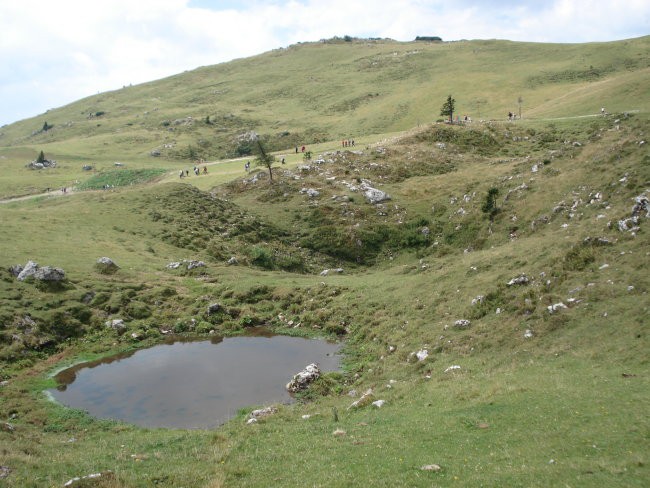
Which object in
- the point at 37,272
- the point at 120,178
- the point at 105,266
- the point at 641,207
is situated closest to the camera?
the point at 641,207

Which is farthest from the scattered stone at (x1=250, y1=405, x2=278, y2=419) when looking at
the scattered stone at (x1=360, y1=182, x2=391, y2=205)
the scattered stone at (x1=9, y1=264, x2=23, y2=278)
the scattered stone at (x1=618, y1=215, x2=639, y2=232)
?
the scattered stone at (x1=360, y1=182, x2=391, y2=205)

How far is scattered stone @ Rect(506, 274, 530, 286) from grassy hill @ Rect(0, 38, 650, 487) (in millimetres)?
132

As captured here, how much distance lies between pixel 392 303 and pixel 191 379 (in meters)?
16.0

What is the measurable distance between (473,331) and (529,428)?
12.2m

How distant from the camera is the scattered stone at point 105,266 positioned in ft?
151

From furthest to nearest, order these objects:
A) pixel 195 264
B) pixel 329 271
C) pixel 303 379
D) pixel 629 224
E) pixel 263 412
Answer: pixel 329 271
pixel 195 264
pixel 303 379
pixel 629 224
pixel 263 412

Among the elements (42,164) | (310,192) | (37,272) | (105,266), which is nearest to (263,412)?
(37,272)

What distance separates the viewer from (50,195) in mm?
89875

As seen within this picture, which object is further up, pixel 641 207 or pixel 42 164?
pixel 42 164

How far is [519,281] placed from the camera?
1177 inches

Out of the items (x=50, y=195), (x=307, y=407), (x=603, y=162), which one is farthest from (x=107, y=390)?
(x=50, y=195)

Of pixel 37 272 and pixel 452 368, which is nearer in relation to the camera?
pixel 452 368

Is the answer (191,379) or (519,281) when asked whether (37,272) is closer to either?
(191,379)

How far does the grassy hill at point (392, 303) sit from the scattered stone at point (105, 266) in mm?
546
